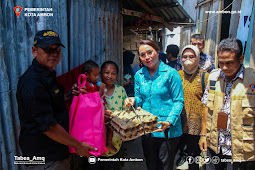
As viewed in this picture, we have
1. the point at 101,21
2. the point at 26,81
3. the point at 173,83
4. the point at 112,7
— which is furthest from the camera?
the point at 112,7

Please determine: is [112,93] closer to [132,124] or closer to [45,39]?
[132,124]

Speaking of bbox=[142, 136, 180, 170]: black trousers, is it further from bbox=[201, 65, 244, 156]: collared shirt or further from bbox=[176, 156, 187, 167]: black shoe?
bbox=[176, 156, 187, 167]: black shoe

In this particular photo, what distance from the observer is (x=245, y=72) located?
2008 millimetres

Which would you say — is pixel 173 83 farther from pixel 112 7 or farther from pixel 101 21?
pixel 112 7

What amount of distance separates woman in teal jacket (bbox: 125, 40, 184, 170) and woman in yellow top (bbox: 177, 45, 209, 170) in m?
0.58

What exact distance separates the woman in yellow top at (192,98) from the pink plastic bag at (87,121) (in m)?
1.51

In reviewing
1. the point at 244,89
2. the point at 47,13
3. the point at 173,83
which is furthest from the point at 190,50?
the point at 47,13

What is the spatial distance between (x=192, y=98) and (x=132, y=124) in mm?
1423

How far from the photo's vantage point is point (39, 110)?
1.60m

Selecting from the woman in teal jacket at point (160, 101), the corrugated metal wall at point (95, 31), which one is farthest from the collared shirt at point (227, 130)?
the corrugated metal wall at point (95, 31)

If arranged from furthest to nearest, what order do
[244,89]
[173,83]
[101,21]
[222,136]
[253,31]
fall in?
[253,31] → [101,21] → [173,83] → [222,136] → [244,89]

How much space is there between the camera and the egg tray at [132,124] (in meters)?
1.97

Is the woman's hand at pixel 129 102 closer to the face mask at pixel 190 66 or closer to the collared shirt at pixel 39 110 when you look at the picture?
the collared shirt at pixel 39 110

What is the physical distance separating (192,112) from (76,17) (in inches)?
102
